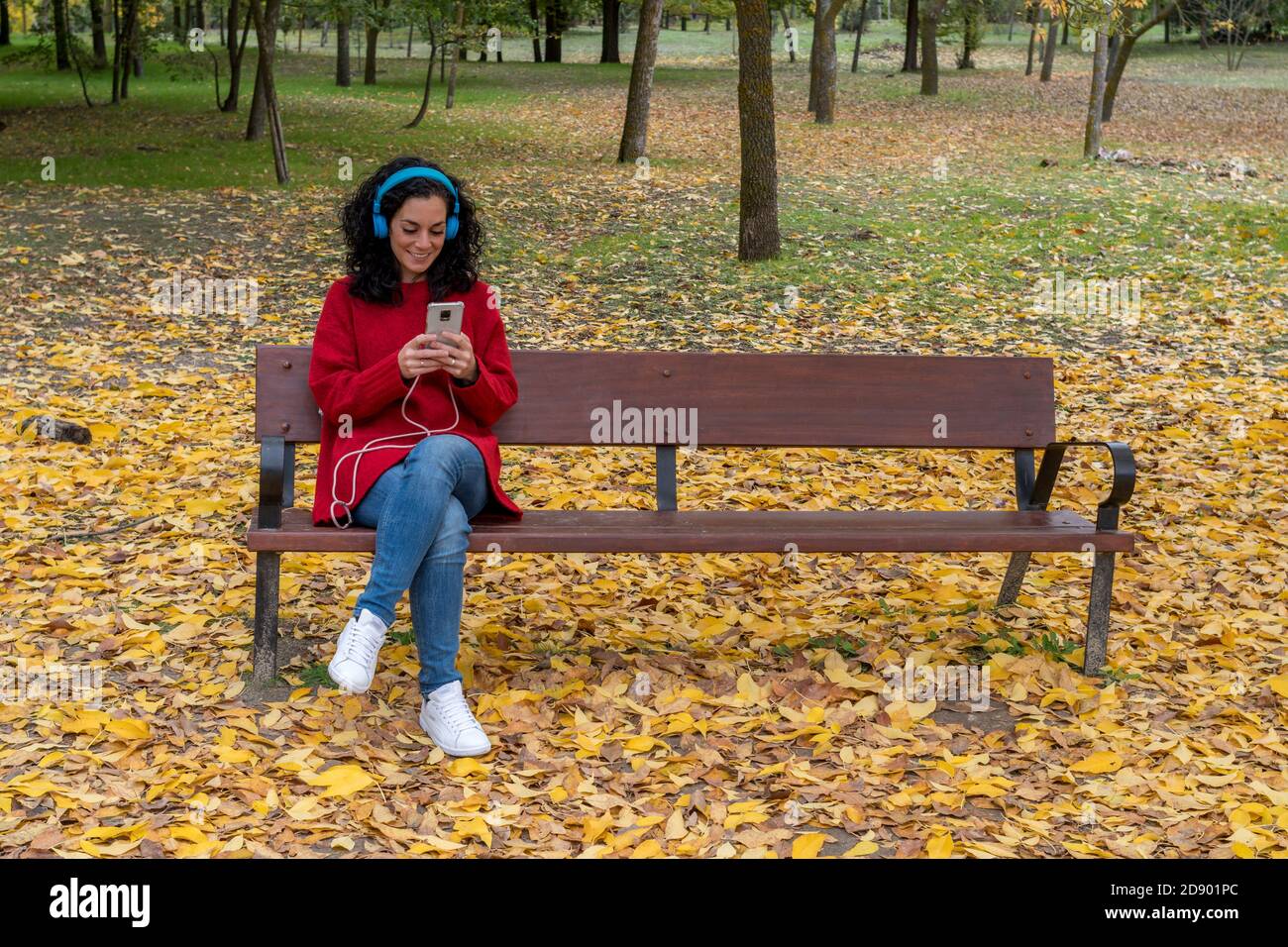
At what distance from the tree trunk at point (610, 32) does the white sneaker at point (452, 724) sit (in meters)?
34.6

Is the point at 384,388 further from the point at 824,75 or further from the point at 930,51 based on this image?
the point at 930,51

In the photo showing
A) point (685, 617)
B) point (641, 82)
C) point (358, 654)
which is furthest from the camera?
point (641, 82)

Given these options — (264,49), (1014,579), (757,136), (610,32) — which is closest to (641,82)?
(264,49)

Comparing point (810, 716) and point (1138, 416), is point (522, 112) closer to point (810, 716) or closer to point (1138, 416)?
point (1138, 416)

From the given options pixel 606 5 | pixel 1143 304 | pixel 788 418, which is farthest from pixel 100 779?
pixel 606 5

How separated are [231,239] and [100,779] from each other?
911 cm

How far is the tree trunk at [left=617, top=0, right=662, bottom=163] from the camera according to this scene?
1709 centimetres

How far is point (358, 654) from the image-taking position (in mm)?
3867

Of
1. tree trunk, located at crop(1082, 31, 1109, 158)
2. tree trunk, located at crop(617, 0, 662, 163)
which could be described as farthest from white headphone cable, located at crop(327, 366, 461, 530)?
tree trunk, located at crop(1082, 31, 1109, 158)

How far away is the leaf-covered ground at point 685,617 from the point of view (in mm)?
3580

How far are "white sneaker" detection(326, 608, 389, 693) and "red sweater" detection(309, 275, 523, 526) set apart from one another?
0.44 metres

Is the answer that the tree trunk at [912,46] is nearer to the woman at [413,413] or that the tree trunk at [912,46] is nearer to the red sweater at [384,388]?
the woman at [413,413]

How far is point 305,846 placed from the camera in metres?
3.38

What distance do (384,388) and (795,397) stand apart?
5.15 ft
